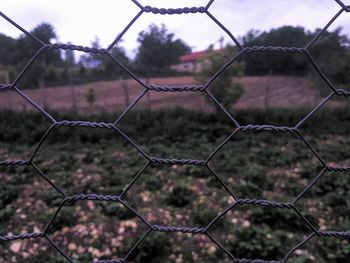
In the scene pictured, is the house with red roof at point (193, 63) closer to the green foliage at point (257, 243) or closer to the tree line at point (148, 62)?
the tree line at point (148, 62)

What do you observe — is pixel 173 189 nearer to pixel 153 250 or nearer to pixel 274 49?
pixel 153 250

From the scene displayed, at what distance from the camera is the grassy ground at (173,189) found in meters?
1.84

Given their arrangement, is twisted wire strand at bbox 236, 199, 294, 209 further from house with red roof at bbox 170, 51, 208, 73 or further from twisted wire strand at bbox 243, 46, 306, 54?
house with red roof at bbox 170, 51, 208, 73

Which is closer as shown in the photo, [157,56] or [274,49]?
[274,49]

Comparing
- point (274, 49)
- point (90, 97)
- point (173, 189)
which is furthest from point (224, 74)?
point (274, 49)

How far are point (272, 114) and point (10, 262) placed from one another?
14.6 feet

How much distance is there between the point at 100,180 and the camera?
10.2 feet

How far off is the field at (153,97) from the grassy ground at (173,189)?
33cm

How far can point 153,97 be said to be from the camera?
234 inches

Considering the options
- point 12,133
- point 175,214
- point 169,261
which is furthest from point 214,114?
point 169,261

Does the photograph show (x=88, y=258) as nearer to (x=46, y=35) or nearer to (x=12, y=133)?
(x=46, y=35)

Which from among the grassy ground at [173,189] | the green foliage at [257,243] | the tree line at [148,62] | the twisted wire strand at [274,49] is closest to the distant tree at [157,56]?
the tree line at [148,62]

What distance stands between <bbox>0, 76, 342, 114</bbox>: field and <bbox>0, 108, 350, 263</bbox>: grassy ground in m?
0.33

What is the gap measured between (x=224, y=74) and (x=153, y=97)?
1.07 m
